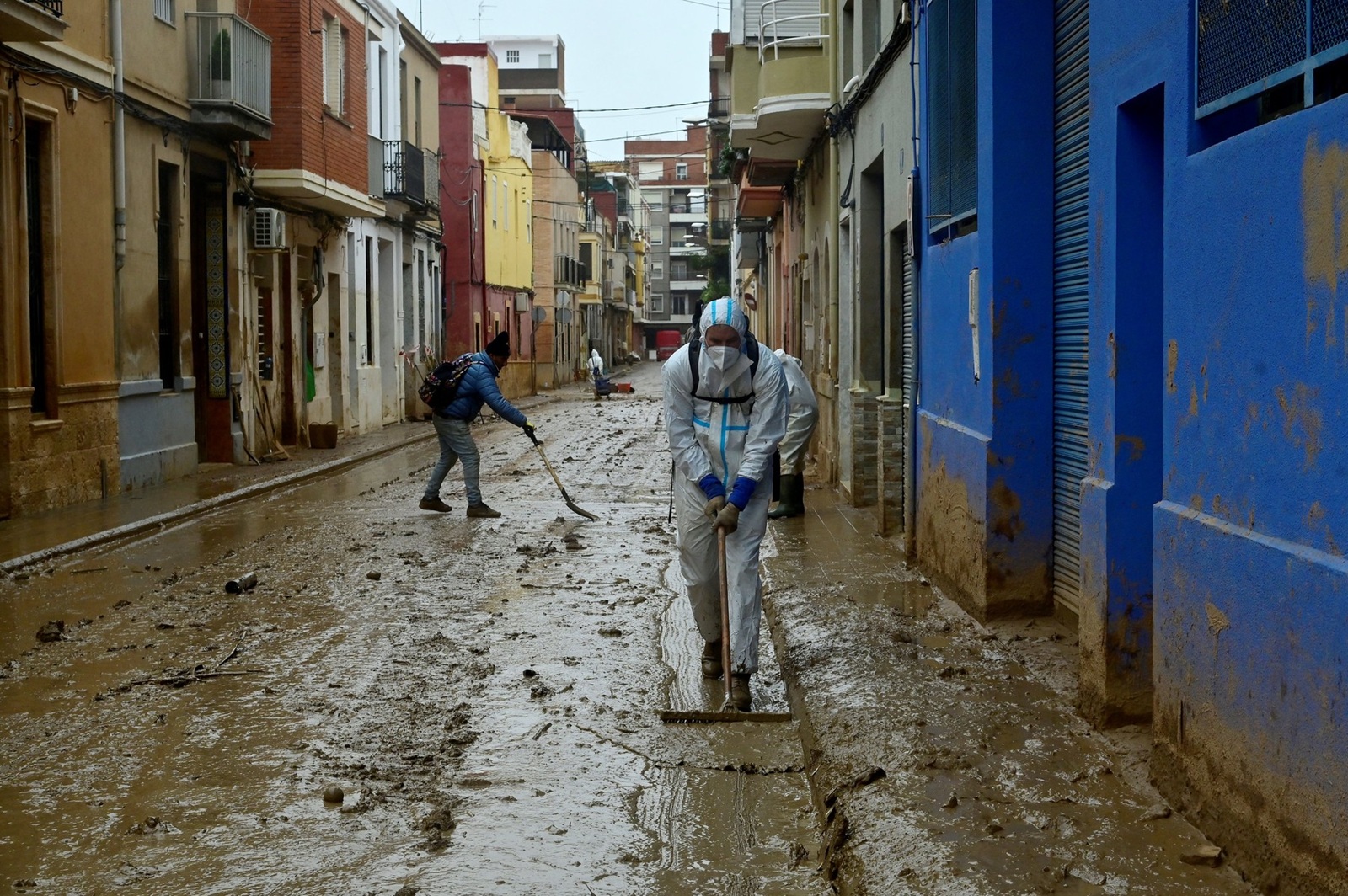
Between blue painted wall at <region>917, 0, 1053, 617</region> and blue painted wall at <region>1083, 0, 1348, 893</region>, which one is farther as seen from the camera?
blue painted wall at <region>917, 0, 1053, 617</region>

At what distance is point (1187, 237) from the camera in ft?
16.7

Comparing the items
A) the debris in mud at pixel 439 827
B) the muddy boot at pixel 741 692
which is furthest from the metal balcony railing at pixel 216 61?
the debris in mud at pixel 439 827

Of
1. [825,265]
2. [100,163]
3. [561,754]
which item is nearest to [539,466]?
[825,265]

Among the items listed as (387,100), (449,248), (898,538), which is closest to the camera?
(898,538)

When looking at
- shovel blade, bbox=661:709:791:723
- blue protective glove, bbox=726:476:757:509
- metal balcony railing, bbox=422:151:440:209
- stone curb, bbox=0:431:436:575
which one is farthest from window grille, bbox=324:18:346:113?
shovel blade, bbox=661:709:791:723

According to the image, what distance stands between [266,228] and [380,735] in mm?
16432

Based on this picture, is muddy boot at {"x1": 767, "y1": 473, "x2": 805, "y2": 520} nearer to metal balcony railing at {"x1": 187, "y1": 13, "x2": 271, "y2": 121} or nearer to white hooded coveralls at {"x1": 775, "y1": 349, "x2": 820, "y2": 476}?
white hooded coveralls at {"x1": 775, "y1": 349, "x2": 820, "y2": 476}

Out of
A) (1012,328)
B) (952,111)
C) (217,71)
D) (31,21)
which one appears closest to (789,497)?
(952,111)

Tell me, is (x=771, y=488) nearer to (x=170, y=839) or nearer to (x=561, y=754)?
(x=561, y=754)

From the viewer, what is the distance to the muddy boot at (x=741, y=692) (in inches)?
276

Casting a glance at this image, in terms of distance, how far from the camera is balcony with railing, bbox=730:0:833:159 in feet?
60.2

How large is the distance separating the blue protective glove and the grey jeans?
24.9ft

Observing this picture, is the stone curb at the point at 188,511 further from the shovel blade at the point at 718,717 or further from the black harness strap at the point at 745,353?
the shovel blade at the point at 718,717

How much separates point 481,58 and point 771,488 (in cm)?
4260
